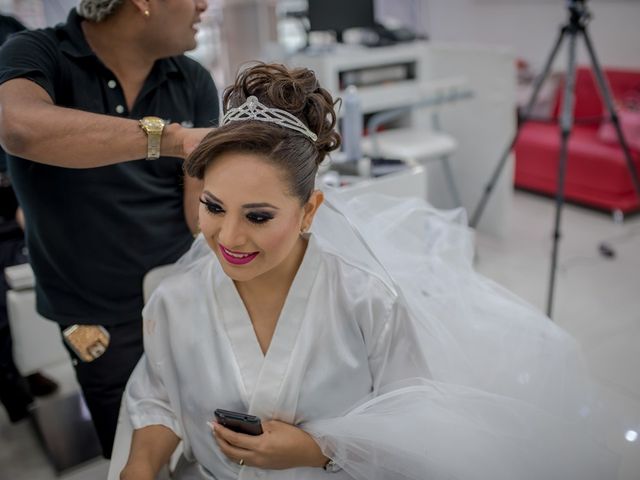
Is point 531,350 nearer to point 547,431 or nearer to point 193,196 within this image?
point 547,431

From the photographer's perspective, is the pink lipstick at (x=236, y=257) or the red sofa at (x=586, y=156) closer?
the pink lipstick at (x=236, y=257)

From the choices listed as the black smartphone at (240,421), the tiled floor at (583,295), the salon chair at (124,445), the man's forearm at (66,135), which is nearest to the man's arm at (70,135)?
the man's forearm at (66,135)

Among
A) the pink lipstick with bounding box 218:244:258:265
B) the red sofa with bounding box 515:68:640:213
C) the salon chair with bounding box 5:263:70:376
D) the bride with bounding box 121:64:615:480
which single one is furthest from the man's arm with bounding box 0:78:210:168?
the red sofa with bounding box 515:68:640:213

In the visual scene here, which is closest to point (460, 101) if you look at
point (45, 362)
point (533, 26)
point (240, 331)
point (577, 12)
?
point (577, 12)

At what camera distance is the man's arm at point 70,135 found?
1.11 metres

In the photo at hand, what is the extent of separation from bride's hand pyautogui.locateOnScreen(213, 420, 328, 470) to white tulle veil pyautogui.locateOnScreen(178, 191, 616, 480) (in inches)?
1.1

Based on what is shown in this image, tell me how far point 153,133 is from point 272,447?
0.57 m

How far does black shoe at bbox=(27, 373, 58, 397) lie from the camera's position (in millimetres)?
2352

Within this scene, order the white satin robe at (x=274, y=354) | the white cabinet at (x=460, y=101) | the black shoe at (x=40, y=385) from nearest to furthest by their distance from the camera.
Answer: the white satin robe at (x=274, y=354), the black shoe at (x=40, y=385), the white cabinet at (x=460, y=101)

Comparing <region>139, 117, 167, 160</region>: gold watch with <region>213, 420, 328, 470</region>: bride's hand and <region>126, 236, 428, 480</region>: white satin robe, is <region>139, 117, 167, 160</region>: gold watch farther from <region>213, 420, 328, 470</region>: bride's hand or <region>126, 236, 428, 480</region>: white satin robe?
<region>213, 420, 328, 470</region>: bride's hand

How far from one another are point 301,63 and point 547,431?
8.37ft

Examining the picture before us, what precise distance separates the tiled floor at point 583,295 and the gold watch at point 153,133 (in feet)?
3.45

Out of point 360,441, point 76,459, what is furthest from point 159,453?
point 76,459

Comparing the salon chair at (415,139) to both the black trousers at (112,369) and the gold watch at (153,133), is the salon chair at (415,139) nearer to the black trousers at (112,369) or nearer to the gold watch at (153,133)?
the black trousers at (112,369)
